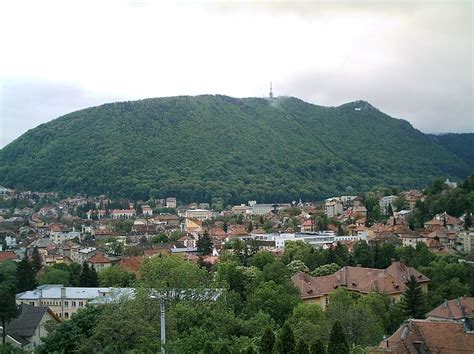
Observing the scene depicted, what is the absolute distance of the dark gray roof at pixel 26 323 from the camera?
34.4 metres

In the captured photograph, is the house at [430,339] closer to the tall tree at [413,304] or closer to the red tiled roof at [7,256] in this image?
the tall tree at [413,304]

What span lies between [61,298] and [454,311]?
933 inches

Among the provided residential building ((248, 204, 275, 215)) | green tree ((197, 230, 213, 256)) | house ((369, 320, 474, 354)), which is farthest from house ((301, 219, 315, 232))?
house ((369, 320, 474, 354))

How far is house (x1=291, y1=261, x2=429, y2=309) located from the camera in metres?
39.9

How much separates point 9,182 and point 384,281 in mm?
122536

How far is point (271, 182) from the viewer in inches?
5974

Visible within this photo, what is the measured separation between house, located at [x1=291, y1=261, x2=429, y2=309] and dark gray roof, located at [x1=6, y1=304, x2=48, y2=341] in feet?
47.6

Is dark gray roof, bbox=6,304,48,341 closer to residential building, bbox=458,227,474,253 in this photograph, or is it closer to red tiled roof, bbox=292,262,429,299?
red tiled roof, bbox=292,262,429,299

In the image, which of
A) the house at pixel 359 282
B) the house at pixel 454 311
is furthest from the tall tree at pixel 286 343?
the house at pixel 359 282

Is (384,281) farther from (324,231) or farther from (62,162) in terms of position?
(62,162)

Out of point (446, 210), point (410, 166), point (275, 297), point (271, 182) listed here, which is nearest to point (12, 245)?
point (446, 210)

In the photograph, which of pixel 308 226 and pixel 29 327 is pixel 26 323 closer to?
pixel 29 327

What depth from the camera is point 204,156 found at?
156 m

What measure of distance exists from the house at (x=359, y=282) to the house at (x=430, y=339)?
614 inches
